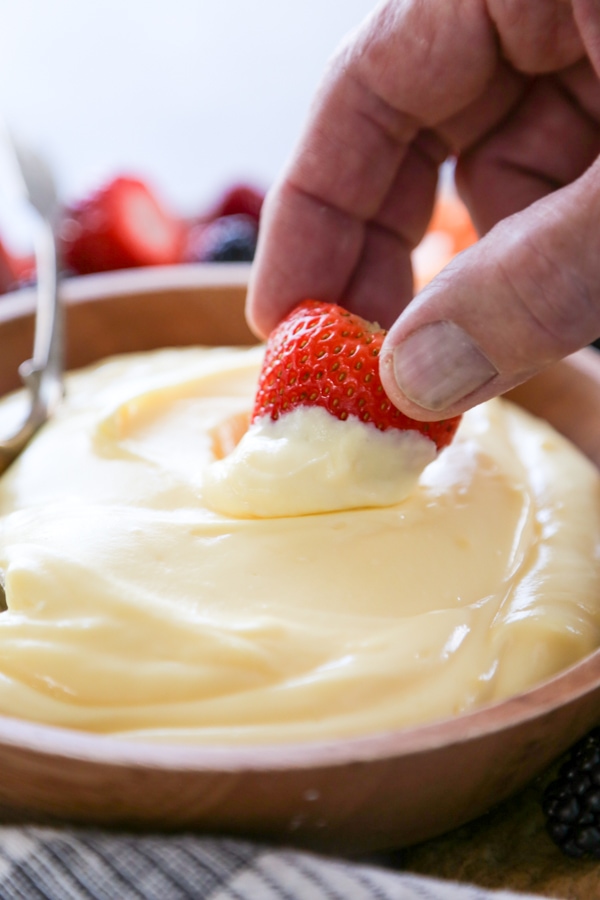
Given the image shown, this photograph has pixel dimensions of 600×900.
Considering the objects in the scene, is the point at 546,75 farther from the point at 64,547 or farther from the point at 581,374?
the point at 64,547

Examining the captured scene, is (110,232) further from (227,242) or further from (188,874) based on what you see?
(188,874)

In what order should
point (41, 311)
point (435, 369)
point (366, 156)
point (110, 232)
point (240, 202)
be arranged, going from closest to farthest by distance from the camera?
point (435, 369) < point (366, 156) < point (41, 311) < point (110, 232) < point (240, 202)

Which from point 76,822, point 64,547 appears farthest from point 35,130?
point 76,822

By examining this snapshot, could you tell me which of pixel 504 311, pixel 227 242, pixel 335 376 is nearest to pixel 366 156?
pixel 335 376

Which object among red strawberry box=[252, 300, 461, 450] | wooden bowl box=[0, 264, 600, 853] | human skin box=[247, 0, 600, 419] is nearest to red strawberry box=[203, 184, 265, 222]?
human skin box=[247, 0, 600, 419]

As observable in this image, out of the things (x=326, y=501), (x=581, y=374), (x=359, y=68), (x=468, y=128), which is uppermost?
(x=359, y=68)
